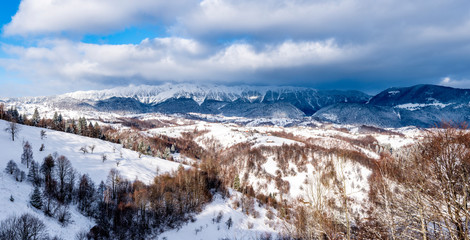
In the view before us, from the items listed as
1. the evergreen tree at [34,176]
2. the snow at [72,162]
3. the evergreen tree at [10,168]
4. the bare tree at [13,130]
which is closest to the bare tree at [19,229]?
the snow at [72,162]

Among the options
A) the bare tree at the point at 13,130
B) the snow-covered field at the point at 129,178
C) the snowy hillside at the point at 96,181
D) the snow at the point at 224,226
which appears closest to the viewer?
the snowy hillside at the point at 96,181

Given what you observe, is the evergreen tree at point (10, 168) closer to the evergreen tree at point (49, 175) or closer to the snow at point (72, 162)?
the snow at point (72, 162)

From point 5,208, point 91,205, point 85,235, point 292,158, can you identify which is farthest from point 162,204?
point 292,158

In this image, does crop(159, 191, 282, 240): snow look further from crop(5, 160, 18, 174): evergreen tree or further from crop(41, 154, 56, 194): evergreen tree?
crop(5, 160, 18, 174): evergreen tree

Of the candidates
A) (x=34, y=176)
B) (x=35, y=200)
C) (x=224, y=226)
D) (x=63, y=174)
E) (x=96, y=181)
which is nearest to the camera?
(x=35, y=200)

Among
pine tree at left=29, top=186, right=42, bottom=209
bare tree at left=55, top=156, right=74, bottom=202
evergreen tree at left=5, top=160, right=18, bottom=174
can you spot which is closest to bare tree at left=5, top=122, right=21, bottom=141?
bare tree at left=55, top=156, right=74, bottom=202

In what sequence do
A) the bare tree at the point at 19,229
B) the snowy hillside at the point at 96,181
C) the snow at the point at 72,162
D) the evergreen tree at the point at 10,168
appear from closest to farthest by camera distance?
1. the bare tree at the point at 19,229
2. the snow at the point at 72,162
3. the snowy hillside at the point at 96,181
4. the evergreen tree at the point at 10,168

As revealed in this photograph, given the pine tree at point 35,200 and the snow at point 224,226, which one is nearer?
the pine tree at point 35,200

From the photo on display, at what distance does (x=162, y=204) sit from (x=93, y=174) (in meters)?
26.7

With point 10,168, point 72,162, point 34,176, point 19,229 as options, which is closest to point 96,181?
point 34,176

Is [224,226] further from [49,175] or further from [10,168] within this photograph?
[10,168]

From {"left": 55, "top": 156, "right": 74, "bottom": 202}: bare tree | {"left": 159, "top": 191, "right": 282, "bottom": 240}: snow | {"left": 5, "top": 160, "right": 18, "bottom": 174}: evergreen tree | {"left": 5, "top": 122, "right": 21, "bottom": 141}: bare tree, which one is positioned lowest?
{"left": 159, "top": 191, "right": 282, "bottom": 240}: snow

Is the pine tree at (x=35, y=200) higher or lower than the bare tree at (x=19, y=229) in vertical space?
lower

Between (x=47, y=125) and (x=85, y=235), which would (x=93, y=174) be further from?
(x=47, y=125)
